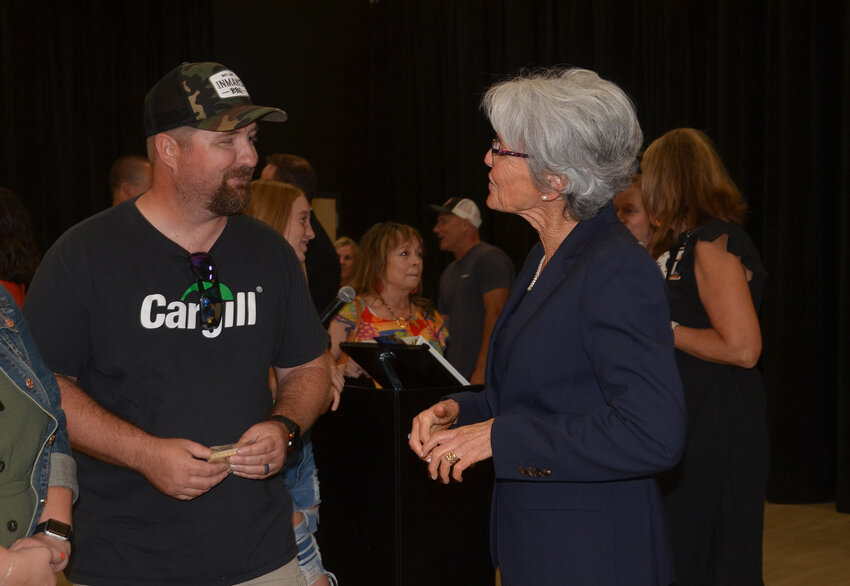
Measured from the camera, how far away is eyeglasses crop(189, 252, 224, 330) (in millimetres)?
2033

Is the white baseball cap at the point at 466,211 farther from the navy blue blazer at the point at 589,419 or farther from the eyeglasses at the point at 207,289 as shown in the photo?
the navy blue blazer at the point at 589,419

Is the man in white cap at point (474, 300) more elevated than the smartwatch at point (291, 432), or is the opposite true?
the smartwatch at point (291, 432)

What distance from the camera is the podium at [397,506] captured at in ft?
11.8

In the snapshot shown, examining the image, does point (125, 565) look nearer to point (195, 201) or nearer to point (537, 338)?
point (195, 201)

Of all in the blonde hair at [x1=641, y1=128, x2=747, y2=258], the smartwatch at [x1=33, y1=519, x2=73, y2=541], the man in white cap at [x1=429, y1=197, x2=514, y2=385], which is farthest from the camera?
the man in white cap at [x1=429, y1=197, x2=514, y2=385]

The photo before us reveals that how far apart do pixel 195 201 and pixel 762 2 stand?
5242 mm

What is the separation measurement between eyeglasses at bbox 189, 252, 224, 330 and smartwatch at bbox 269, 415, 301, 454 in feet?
0.86

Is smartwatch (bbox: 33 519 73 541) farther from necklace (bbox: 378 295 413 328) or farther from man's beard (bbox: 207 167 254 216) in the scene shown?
necklace (bbox: 378 295 413 328)

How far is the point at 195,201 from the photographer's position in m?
2.10

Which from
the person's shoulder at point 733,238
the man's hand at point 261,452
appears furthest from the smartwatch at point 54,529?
the person's shoulder at point 733,238

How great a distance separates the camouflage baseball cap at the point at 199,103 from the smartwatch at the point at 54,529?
925 mm

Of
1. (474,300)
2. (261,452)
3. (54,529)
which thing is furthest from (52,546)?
(474,300)

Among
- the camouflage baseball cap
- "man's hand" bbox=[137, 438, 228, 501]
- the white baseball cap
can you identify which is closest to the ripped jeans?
"man's hand" bbox=[137, 438, 228, 501]

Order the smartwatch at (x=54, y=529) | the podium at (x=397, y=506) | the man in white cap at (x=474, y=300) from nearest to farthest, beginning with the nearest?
the smartwatch at (x=54, y=529), the podium at (x=397, y=506), the man in white cap at (x=474, y=300)
